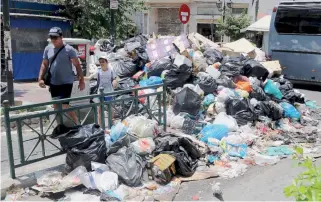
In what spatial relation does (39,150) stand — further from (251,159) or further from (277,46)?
(277,46)

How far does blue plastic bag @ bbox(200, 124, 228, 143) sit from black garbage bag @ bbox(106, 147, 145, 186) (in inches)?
69.9

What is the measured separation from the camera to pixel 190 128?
21.3ft

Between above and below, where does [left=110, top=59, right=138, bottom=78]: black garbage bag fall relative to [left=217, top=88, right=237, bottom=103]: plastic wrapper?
above

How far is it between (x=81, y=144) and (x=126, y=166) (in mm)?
593

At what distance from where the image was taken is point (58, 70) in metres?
5.09

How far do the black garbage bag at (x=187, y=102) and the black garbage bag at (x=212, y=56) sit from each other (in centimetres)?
223

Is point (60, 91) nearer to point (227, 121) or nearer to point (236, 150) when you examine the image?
point (236, 150)

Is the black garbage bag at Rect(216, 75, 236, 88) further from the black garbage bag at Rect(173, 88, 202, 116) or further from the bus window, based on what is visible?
the bus window

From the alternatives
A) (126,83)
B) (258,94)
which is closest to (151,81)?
(126,83)

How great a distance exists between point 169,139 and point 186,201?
1079 mm

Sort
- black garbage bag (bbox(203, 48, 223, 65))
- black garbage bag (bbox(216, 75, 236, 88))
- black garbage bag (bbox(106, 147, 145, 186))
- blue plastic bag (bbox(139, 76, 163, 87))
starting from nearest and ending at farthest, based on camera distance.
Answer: black garbage bag (bbox(106, 147, 145, 186)), blue plastic bag (bbox(139, 76, 163, 87)), black garbage bag (bbox(216, 75, 236, 88)), black garbage bag (bbox(203, 48, 223, 65))

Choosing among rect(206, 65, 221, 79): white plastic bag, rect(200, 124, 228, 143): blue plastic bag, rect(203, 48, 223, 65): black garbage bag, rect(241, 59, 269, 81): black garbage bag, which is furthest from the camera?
rect(203, 48, 223, 65): black garbage bag

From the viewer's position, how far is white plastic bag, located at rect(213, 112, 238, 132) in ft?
20.9

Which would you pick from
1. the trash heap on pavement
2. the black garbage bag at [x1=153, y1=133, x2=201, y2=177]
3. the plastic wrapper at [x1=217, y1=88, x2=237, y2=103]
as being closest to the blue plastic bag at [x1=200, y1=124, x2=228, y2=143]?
the trash heap on pavement
